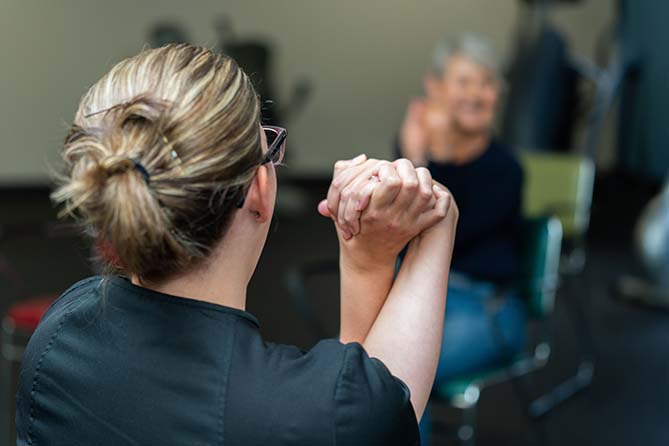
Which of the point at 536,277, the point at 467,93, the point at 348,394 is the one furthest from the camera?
the point at 467,93

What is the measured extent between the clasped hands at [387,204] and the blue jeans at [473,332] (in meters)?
1.31

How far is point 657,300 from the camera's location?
4789 millimetres

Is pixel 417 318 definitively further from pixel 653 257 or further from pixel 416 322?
pixel 653 257

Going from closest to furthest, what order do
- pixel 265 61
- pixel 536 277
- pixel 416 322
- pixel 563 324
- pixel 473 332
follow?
pixel 416 322 → pixel 473 332 → pixel 536 277 → pixel 563 324 → pixel 265 61

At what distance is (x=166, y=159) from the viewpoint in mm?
816

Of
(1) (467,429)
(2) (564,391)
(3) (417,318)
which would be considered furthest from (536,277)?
(3) (417,318)

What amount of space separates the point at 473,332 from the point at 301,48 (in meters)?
6.88

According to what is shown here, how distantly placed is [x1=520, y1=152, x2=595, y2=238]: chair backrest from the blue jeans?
1025mm

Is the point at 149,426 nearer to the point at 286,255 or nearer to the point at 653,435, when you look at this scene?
the point at 653,435

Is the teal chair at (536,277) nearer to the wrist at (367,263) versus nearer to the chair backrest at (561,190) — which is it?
the chair backrest at (561,190)

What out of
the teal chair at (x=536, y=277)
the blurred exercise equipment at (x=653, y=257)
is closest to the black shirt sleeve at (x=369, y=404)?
the teal chair at (x=536, y=277)

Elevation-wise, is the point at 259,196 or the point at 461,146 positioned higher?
the point at 259,196

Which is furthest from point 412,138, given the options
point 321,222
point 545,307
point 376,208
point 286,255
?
point 321,222

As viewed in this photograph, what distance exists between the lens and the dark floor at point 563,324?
10.1ft
